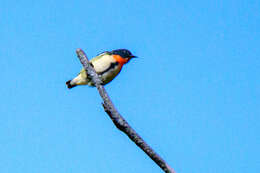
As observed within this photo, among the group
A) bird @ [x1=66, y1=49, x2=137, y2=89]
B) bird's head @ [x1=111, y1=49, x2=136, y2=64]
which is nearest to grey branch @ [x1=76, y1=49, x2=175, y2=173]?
bird @ [x1=66, y1=49, x2=137, y2=89]

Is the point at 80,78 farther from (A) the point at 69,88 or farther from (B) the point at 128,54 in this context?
(B) the point at 128,54

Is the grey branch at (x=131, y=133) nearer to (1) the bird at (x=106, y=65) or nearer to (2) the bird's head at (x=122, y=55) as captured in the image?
(1) the bird at (x=106, y=65)

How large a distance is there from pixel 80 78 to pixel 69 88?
0.41m

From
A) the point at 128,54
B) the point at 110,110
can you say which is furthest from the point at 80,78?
the point at 110,110

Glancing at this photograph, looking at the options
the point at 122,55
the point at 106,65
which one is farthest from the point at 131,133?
the point at 122,55

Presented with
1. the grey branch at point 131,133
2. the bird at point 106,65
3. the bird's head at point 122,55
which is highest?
the bird's head at point 122,55

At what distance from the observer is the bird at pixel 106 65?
7.25 meters

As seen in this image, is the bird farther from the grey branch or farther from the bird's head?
the grey branch

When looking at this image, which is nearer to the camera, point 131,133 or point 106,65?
point 131,133

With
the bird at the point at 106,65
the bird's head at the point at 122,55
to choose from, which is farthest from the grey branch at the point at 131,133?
the bird's head at the point at 122,55

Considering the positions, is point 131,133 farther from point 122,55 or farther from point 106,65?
point 122,55

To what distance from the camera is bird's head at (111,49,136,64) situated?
307 inches

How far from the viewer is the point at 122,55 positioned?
7.93 m

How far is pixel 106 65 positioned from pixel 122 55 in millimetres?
663
